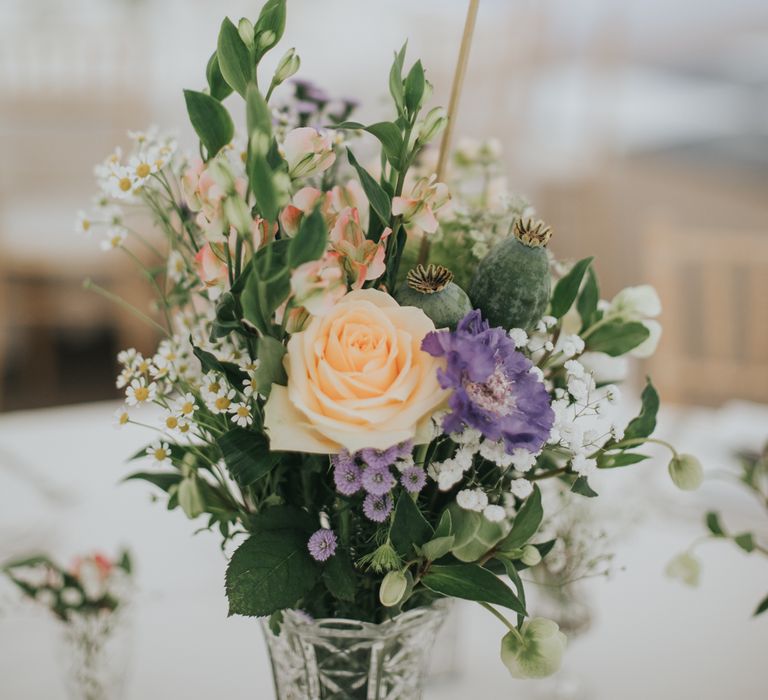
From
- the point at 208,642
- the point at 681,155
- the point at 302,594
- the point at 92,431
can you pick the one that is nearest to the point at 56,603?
the point at 208,642

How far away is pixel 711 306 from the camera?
4.97 ft

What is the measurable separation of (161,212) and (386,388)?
213 millimetres

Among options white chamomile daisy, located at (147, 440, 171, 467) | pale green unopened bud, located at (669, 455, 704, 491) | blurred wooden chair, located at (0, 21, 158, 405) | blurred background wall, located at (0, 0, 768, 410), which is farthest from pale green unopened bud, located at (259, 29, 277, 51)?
→ blurred wooden chair, located at (0, 21, 158, 405)

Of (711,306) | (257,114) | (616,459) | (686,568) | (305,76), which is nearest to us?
(257,114)

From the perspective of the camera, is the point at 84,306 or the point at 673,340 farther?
the point at 84,306

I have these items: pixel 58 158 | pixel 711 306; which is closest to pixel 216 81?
pixel 711 306

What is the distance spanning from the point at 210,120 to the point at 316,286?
102 mm

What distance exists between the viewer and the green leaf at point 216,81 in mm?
430

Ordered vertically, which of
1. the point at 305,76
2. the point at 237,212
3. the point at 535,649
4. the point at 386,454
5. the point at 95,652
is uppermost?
Answer: the point at 305,76

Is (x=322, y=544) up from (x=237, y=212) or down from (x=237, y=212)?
down

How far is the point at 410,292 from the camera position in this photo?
42 cm

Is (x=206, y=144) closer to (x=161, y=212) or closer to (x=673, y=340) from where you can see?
(x=161, y=212)

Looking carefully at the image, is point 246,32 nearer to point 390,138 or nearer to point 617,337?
point 390,138

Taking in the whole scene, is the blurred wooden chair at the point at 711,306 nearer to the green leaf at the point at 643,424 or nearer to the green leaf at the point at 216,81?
the green leaf at the point at 643,424
